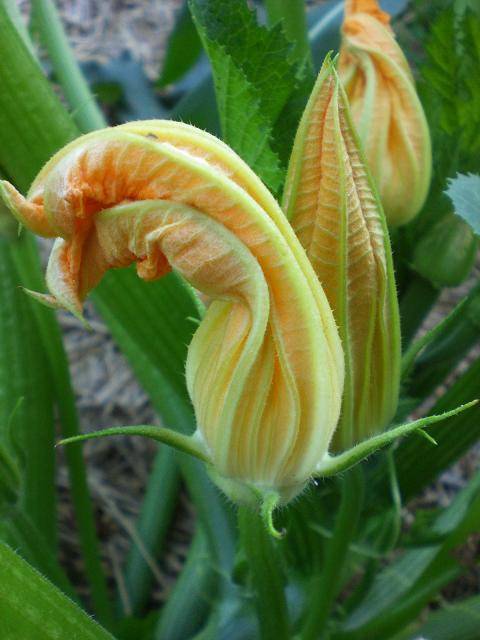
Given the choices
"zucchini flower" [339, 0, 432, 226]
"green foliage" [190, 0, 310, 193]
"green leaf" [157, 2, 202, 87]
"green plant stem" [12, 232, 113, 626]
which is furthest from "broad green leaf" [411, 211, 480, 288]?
"green leaf" [157, 2, 202, 87]

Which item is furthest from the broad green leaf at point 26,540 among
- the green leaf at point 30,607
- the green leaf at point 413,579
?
the green leaf at point 413,579

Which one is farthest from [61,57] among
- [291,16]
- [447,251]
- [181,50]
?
[181,50]

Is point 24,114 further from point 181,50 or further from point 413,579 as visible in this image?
point 181,50

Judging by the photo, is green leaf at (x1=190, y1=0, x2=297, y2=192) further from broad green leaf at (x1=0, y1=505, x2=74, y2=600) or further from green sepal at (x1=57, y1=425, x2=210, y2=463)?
broad green leaf at (x1=0, y1=505, x2=74, y2=600)

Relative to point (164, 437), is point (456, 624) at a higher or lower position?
lower

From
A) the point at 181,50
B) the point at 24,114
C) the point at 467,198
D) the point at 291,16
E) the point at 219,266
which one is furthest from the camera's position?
the point at 181,50

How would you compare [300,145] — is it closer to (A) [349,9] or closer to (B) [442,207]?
(A) [349,9]

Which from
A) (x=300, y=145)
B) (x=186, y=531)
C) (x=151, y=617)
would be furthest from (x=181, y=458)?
(x=300, y=145)
